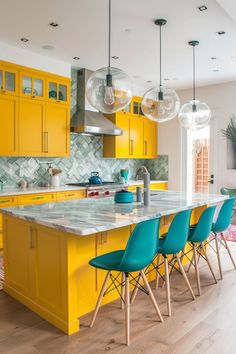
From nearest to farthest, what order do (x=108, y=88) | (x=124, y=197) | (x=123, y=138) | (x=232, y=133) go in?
(x=108, y=88)
(x=124, y=197)
(x=232, y=133)
(x=123, y=138)

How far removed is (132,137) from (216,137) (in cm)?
174

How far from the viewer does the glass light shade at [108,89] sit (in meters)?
2.66

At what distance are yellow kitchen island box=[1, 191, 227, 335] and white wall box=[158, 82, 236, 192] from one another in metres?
3.63

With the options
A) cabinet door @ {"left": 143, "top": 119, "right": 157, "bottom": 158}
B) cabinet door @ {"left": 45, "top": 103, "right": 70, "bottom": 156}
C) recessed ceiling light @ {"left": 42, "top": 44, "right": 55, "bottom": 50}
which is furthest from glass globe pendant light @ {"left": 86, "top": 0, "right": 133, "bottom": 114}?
cabinet door @ {"left": 143, "top": 119, "right": 157, "bottom": 158}

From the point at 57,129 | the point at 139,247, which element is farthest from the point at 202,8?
the point at 57,129

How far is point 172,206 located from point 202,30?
228 centimetres

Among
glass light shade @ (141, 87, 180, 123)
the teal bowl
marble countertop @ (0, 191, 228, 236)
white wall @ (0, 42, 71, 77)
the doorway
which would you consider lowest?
marble countertop @ (0, 191, 228, 236)

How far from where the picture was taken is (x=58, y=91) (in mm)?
5305

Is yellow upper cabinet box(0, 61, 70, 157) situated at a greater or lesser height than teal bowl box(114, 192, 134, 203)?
greater

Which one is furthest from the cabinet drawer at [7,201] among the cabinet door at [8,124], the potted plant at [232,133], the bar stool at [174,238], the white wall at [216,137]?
the potted plant at [232,133]

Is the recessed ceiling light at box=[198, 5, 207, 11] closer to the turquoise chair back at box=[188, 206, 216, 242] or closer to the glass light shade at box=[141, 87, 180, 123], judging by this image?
the glass light shade at box=[141, 87, 180, 123]

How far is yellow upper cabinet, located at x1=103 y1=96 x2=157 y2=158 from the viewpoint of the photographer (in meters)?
6.48

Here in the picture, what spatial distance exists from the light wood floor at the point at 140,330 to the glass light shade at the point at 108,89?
5.82 ft

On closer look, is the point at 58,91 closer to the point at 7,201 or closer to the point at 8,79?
the point at 8,79
